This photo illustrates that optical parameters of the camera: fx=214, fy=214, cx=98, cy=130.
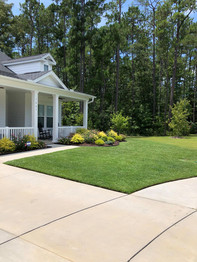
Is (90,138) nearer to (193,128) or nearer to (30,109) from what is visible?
(30,109)

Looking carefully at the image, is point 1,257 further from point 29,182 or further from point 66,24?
point 66,24

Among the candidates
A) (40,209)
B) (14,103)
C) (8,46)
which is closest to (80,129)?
(14,103)

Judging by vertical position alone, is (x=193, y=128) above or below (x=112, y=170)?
above

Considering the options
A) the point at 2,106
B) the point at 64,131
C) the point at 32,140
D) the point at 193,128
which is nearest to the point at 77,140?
the point at 64,131

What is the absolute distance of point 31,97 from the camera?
1315 centimetres

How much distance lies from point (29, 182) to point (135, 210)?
106 inches

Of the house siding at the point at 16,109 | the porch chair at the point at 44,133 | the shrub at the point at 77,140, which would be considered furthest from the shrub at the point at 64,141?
the house siding at the point at 16,109

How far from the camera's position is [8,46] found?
30078mm

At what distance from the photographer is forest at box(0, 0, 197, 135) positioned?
904 inches

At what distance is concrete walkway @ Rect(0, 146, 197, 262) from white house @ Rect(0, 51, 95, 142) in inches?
251

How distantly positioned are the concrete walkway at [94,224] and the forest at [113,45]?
15.3 meters

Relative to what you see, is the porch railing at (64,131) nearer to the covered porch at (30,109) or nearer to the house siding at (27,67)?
the covered porch at (30,109)

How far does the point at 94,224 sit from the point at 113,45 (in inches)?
892

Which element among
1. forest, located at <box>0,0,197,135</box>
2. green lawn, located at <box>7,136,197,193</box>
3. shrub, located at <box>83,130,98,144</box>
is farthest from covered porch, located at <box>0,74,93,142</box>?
forest, located at <box>0,0,197,135</box>
